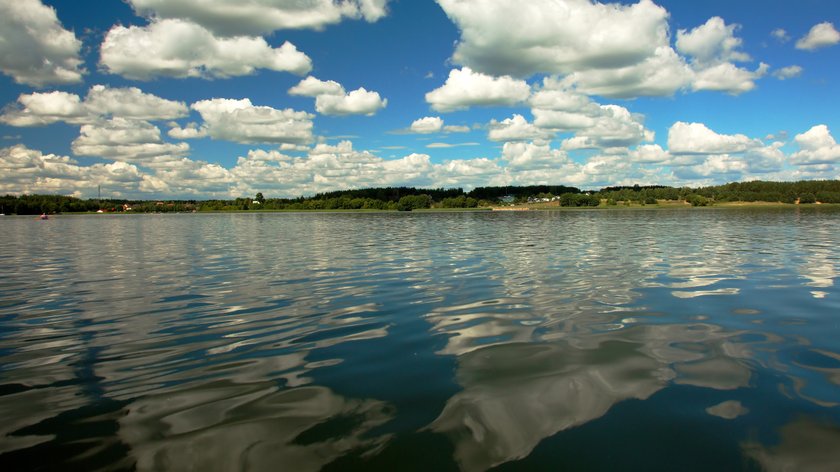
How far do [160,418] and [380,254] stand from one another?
24.7 meters

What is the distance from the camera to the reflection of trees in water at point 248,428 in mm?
6207

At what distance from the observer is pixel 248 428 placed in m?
7.04

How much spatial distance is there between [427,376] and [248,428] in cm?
334

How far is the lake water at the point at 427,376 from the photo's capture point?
250 inches

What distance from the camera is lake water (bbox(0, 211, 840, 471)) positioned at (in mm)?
6359

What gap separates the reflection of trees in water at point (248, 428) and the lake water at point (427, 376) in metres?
0.04

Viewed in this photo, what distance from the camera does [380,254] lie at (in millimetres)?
32031

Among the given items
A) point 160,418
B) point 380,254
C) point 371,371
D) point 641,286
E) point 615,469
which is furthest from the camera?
point 380,254

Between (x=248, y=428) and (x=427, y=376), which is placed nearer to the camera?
(x=248, y=428)

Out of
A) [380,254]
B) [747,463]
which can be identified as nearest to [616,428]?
[747,463]

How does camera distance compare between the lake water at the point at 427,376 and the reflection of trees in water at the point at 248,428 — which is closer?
the reflection of trees in water at the point at 248,428

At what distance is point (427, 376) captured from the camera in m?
9.09

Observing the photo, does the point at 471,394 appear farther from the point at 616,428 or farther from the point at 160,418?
the point at 160,418

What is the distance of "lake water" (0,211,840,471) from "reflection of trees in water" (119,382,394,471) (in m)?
0.04
